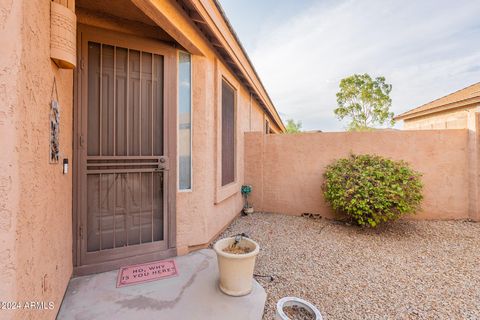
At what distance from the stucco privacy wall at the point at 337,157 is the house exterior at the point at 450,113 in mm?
1047

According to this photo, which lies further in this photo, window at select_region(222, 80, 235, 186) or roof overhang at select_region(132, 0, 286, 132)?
window at select_region(222, 80, 235, 186)

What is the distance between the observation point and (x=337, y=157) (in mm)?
6027

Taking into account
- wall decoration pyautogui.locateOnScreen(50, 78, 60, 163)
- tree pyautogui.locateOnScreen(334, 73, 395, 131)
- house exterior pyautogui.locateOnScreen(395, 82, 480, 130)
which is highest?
tree pyautogui.locateOnScreen(334, 73, 395, 131)

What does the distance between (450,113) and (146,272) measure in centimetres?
1148

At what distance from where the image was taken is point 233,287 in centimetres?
256

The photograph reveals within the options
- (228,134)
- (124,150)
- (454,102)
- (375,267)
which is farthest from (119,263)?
(454,102)

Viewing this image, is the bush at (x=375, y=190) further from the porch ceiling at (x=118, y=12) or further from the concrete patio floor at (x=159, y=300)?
the porch ceiling at (x=118, y=12)

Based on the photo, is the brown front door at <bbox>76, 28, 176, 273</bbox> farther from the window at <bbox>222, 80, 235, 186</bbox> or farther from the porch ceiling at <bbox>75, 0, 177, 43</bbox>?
the window at <bbox>222, 80, 235, 186</bbox>

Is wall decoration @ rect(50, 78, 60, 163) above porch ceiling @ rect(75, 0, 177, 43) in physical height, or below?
below

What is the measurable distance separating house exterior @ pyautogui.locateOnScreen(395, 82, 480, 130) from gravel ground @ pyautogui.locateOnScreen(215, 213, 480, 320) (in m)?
3.11

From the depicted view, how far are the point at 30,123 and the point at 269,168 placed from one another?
5.63m

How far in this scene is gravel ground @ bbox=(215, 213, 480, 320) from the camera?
2.50 meters

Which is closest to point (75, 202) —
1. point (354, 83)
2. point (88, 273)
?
point (88, 273)

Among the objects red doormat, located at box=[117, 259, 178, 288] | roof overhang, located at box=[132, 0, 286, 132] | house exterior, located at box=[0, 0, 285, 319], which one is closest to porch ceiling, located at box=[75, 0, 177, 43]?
house exterior, located at box=[0, 0, 285, 319]
